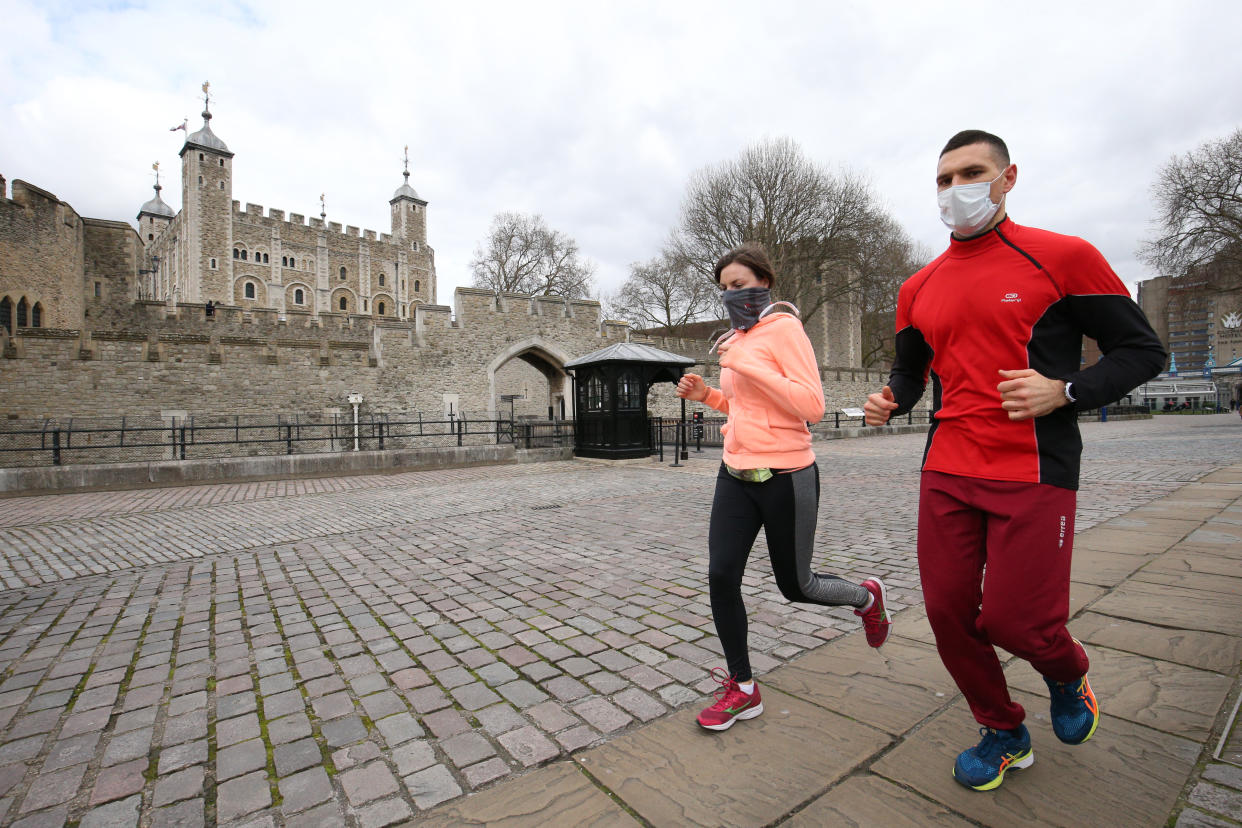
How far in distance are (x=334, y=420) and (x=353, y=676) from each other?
728 inches

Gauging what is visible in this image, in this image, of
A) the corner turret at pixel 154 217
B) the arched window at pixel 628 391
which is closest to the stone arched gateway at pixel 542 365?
the arched window at pixel 628 391

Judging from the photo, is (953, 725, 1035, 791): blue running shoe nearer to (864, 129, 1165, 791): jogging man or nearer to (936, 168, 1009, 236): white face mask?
(864, 129, 1165, 791): jogging man

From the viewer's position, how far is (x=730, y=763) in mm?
1948

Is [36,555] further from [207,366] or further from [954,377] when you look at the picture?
[207,366]

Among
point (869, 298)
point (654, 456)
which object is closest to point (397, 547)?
point (654, 456)

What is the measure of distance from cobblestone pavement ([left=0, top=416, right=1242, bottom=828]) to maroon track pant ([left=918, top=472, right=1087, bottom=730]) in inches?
44.3

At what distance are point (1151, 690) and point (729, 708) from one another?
5.22 ft

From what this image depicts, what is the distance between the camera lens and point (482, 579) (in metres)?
4.32

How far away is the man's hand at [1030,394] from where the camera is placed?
147 centimetres

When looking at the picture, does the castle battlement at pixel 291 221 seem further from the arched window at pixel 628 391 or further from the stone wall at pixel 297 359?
the arched window at pixel 628 391

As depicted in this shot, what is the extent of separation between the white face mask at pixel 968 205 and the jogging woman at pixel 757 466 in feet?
1.98

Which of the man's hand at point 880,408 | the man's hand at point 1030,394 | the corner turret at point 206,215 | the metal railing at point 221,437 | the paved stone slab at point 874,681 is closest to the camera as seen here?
Answer: the man's hand at point 1030,394

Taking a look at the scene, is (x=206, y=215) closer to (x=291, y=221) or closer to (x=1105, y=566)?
(x=291, y=221)

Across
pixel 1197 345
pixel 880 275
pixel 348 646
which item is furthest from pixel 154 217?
pixel 1197 345
